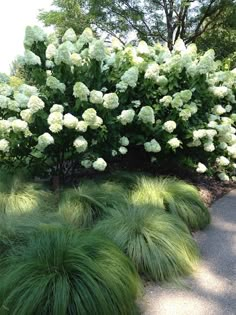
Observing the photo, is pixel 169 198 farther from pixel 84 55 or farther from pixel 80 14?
pixel 80 14

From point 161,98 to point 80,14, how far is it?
986 centimetres

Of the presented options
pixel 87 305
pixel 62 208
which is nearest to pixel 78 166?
pixel 62 208

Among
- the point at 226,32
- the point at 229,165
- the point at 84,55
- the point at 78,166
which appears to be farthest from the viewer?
the point at 226,32

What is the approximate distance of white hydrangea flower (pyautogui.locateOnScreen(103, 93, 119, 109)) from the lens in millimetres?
5025

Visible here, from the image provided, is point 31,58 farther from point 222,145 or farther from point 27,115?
point 222,145

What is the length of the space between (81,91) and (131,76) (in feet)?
2.73

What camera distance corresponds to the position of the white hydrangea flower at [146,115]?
18.0 feet

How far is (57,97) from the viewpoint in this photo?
524 cm

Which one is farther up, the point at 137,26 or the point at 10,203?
the point at 137,26

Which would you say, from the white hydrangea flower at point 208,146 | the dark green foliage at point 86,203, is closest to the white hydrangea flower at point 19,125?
the dark green foliage at point 86,203

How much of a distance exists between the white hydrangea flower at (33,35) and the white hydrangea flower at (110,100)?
1400mm

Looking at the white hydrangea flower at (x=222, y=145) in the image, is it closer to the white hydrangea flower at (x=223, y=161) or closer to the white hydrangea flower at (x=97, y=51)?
the white hydrangea flower at (x=223, y=161)

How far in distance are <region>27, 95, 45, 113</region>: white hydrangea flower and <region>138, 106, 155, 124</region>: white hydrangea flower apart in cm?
137

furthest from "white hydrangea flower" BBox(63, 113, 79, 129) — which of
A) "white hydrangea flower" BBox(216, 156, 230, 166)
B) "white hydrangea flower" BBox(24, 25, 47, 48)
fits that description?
"white hydrangea flower" BBox(216, 156, 230, 166)
